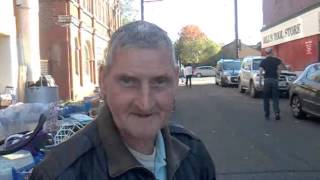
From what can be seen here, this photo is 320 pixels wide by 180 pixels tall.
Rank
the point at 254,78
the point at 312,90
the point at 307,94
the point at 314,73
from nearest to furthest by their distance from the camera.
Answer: the point at 312,90, the point at 307,94, the point at 314,73, the point at 254,78

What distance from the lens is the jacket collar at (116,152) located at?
1822 millimetres

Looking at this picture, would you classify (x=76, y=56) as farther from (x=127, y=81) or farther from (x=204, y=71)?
(x=204, y=71)

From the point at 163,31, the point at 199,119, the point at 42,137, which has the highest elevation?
the point at 163,31

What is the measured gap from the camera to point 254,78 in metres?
25.2

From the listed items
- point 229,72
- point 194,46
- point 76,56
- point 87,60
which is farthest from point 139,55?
point 194,46

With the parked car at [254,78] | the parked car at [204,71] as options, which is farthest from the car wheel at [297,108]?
the parked car at [204,71]

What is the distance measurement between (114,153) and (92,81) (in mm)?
30647

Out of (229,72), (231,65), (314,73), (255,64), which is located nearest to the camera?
(314,73)

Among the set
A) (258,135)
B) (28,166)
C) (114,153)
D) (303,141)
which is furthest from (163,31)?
(258,135)

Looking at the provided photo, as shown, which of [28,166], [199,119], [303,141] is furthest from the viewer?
[199,119]

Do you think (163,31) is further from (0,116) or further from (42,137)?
(0,116)

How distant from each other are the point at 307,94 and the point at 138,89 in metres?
13.5

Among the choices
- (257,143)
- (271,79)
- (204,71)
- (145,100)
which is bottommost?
(257,143)

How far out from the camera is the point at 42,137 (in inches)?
173
